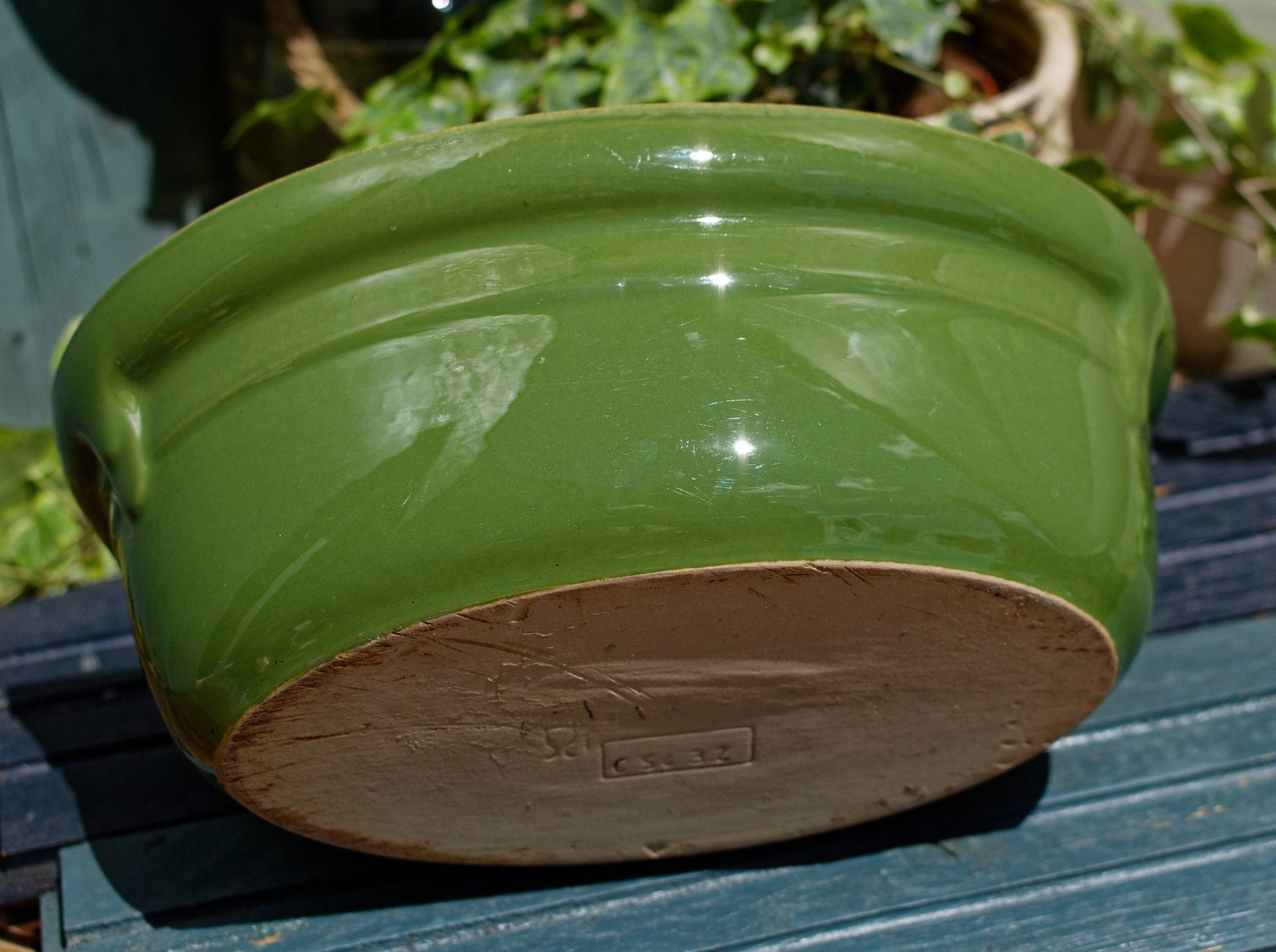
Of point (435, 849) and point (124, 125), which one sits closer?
point (435, 849)

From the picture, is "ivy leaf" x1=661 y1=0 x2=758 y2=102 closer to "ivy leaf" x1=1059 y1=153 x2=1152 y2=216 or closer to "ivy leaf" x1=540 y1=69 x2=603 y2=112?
"ivy leaf" x1=540 y1=69 x2=603 y2=112

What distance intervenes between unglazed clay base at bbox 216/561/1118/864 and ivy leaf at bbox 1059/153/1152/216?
0.66 metres

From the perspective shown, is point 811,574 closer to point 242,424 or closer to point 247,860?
point 242,424

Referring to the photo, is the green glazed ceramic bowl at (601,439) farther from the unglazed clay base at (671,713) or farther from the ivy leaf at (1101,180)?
the ivy leaf at (1101,180)

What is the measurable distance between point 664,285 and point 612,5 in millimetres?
940

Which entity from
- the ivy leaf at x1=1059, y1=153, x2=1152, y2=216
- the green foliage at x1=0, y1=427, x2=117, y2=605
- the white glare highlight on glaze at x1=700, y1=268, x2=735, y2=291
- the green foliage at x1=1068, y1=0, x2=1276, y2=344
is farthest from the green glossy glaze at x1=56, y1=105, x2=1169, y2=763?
the green foliage at x1=0, y1=427, x2=117, y2=605

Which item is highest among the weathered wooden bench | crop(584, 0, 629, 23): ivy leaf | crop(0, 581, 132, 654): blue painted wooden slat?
crop(584, 0, 629, 23): ivy leaf

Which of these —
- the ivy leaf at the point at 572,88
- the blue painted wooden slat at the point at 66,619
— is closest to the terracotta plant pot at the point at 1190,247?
the ivy leaf at the point at 572,88

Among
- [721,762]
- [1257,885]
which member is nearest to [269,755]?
[721,762]

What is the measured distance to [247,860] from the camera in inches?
41.6

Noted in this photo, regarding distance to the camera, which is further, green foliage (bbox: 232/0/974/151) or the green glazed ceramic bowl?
green foliage (bbox: 232/0/974/151)

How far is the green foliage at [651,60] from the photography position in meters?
1.47

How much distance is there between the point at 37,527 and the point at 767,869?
132 cm

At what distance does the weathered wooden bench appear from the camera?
0.98 metres
